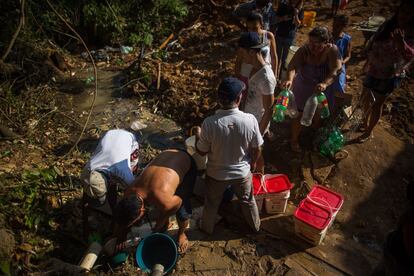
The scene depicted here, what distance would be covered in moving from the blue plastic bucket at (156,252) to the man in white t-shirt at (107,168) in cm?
68

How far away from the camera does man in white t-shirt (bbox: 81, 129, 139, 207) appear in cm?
356

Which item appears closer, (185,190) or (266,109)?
(185,190)

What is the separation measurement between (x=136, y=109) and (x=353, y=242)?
4384 mm

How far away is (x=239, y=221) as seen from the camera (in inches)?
A: 176

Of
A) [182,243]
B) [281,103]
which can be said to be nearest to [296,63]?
[281,103]

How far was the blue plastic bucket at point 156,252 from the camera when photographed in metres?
3.79

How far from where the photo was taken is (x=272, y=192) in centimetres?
429

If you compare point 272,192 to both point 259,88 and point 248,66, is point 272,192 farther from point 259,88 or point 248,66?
point 248,66

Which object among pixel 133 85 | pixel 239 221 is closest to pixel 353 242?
pixel 239 221

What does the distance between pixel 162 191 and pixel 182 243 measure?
1000 mm

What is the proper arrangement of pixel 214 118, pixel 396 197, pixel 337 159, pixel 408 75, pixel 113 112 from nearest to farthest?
pixel 214 118, pixel 396 197, pixel 337 159, pixel 113 112, pixel 408 75

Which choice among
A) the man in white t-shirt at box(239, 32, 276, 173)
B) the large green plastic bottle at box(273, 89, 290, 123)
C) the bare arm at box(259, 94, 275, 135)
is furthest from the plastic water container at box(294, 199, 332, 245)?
the large green plastic bottle at box(273, 89, 290, 123)

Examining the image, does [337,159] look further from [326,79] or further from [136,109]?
[136,109]

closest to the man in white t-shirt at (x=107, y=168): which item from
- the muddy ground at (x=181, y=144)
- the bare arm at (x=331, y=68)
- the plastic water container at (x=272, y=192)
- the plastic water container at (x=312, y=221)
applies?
the muddy ground at (x=181, y=144)
